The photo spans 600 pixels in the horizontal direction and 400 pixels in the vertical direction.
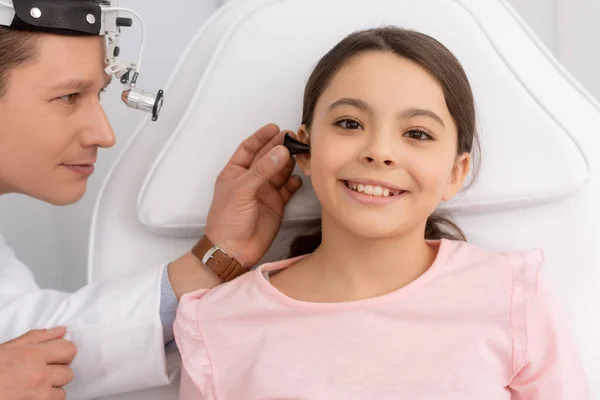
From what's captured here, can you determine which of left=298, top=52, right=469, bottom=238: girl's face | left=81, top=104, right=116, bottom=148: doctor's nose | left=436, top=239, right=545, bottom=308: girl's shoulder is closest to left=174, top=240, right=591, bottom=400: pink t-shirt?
left=436, top=239, right=545, bottom=308: girl's shoulder

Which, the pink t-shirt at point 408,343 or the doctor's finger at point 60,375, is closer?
the pink t-shirt at point 408,343

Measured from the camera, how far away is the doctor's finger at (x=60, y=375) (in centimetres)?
104

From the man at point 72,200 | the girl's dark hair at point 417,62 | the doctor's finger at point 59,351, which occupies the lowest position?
the doctor's finger at point 59,351

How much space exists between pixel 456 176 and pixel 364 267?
0.19 metres

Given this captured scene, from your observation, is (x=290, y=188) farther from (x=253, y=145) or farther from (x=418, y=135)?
(x=418, y=135)

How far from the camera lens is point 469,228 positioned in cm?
116

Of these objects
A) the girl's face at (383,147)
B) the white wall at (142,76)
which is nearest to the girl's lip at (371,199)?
the girl's face at (383,147)

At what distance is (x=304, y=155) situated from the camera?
43.3 inches

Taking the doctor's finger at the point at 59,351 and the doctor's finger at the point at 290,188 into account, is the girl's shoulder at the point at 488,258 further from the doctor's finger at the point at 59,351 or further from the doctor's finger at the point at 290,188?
the doctor's finger at the point at 59,351

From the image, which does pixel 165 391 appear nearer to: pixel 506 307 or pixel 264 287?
pixel 264 287

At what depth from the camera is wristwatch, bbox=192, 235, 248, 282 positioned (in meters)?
1.12

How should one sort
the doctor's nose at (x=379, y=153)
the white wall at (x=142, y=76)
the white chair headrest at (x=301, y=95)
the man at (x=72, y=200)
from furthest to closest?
the white wall at (x=142, y=76) → the white chair headrest at (x=301, y=95) → the man at (x=72, y=200) → the doctor's nose at (x=379, y=153)

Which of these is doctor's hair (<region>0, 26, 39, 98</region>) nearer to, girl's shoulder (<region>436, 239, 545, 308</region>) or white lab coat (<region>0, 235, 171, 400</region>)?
white lab coat (<region>0, 235, 171, 400</region>)

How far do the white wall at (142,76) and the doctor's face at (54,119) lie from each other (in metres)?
0.69
